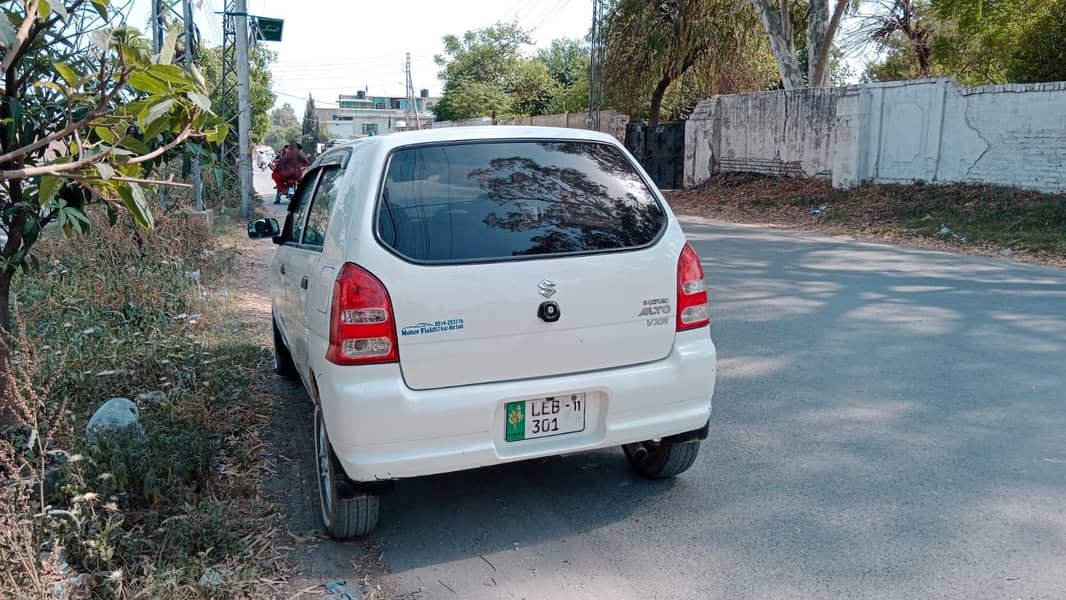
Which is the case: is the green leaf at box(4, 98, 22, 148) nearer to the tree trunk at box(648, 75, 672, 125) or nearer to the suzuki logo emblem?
the suzuki logo emblem

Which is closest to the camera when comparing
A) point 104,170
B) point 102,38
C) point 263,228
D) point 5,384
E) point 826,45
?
point 102,38

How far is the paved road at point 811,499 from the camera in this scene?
346cm

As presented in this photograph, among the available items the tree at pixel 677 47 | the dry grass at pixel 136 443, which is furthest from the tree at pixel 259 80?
the dry grass at pixel 136 443

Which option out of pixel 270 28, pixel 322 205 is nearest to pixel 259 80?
pixel 270 28

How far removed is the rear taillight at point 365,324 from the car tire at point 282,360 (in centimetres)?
297

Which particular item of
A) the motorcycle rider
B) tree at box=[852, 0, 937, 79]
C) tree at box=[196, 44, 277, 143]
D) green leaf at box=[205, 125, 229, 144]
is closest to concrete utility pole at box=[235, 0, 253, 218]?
the motorcycle rider

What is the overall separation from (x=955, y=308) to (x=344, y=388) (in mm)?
6491

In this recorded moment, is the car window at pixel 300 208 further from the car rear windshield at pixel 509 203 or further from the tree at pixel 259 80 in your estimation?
the tree at pixel 259 80

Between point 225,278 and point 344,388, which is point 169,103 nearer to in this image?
point 344,388

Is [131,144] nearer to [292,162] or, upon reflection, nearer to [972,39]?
[292,162]

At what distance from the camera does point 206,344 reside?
662cm

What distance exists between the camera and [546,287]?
3.63 m

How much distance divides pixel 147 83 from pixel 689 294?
2380mm

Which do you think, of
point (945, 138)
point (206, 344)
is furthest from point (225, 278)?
point (945, 138)
